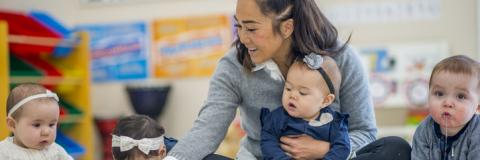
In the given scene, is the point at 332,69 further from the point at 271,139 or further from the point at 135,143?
the point at 135,143

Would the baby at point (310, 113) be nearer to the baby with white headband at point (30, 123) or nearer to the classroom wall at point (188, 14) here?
the baby with white headband at point (30, 123)

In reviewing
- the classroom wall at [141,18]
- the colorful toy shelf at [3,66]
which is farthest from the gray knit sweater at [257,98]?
the classroom wall at [141,18]

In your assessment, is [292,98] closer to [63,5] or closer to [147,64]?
[147,64]

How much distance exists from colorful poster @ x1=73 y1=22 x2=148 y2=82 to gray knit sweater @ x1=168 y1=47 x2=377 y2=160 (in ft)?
9.19

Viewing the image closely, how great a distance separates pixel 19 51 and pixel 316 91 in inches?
107

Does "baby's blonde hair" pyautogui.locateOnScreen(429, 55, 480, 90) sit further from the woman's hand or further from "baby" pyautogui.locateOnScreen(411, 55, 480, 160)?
the woman's hand

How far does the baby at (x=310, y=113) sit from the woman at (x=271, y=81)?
0.03 m

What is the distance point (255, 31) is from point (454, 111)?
617mm

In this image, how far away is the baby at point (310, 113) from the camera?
1805 mm

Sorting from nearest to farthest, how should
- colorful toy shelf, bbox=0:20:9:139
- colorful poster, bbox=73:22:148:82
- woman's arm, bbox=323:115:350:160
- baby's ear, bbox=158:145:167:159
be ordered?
woman's arm, bbox=323:115:350:160
baby's ear, bbox=158:145:167:159
colorful toy shelf, bbox=0:20:9:139
colorful poster, bbox=73:22:148:82

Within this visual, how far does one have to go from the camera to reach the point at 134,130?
1.86 meters

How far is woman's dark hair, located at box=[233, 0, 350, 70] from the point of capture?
185 cm

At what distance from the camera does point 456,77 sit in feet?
5.54

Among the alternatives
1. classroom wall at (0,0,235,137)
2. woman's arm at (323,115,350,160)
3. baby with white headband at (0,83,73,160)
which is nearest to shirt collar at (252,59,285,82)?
woman's arm at (323,115,350,160)
